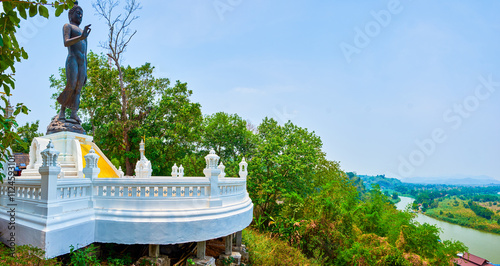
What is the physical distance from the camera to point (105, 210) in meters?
6.72

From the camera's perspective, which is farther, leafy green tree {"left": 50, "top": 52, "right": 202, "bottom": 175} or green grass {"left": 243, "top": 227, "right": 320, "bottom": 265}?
leafy green tree {"left": 50, "top": 52, "right": 202, "bottom": 175}

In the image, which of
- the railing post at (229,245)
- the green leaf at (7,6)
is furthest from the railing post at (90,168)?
the green leaf at (7,6)

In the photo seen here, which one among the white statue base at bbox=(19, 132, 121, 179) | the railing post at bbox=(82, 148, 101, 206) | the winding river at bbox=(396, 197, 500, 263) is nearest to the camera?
the railing post at bbox=(82, 148, 101, 206)

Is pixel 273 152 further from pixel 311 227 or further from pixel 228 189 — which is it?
pixel 228 189

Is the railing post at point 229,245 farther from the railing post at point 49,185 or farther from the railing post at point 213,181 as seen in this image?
the railing post at point 49,185

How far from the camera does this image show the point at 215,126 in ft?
85.0

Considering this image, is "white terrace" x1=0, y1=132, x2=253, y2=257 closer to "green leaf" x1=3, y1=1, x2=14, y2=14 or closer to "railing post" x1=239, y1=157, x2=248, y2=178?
"railing post" x1=239, y1=157, x2=248, y2=178

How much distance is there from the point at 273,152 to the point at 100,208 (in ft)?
42.3

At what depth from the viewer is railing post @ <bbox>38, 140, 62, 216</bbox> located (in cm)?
584

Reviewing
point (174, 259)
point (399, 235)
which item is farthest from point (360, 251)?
point (174, 259)

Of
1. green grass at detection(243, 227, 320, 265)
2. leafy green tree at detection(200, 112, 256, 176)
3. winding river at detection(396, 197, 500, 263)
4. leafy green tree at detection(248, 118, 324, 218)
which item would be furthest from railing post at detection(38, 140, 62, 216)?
winding river at detection(396, 197, 500, 263)

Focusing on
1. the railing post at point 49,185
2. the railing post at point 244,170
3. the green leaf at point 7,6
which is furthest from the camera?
the railing post at point 244,170

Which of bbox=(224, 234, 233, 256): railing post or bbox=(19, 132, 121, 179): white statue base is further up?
bbox=(19, 132, 121, 179): white statue base

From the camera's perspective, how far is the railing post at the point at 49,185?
19.2 ft
